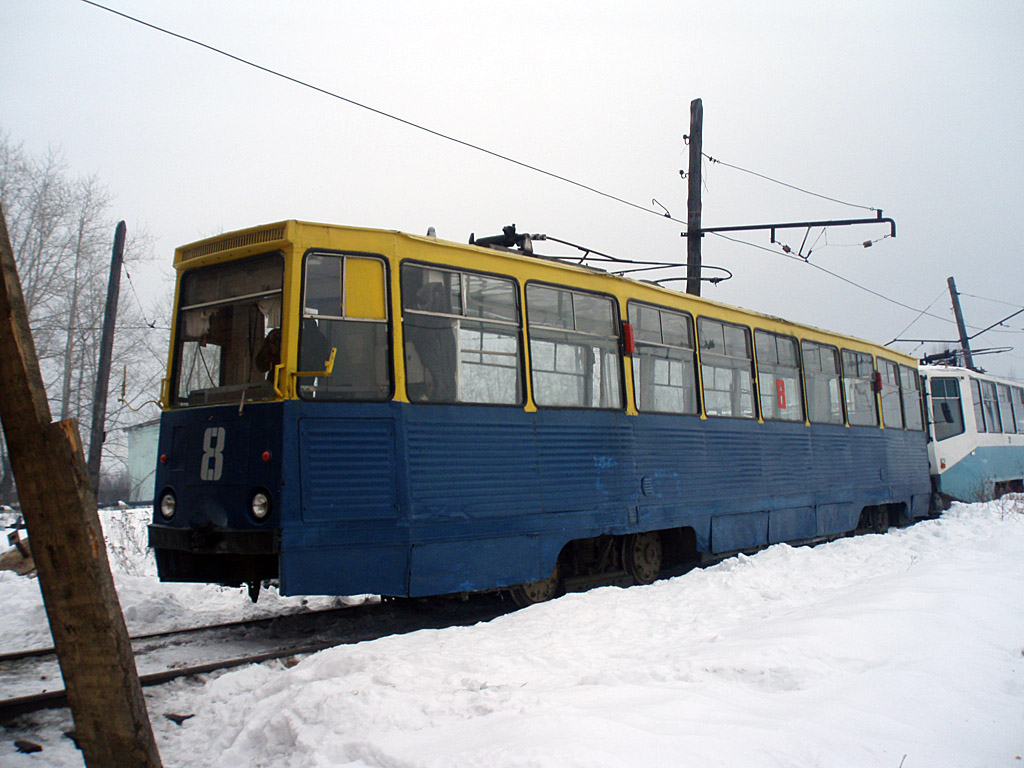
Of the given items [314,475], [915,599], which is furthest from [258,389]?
[915,599]

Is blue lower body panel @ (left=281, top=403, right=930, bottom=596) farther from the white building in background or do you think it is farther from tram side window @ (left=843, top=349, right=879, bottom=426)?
the white building in background

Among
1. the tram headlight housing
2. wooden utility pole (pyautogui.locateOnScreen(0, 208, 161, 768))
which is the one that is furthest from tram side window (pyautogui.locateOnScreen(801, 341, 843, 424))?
wooden utility pole (pyautogui.locateOnScreen(0, 208, 161, 768))

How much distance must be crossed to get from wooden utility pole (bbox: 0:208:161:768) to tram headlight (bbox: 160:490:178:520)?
3476 mm

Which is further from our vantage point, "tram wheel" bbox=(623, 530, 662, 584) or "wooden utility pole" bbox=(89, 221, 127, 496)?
Result: "wooden utility pole" bbox=(89, 221, 127, 496)

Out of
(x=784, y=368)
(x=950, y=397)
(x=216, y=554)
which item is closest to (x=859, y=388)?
(x=784, y=368)

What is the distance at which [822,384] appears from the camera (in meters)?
11.6

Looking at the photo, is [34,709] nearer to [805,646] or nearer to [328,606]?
[328,606]

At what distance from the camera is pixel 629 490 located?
7883 mm

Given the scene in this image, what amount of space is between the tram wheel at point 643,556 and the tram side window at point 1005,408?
1434 centimetres

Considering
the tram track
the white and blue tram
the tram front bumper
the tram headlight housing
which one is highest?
the white and blue tram

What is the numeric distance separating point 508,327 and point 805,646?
3.52m

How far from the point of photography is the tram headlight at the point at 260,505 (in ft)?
18.8

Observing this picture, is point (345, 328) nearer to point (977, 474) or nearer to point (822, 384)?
point (822, 384)

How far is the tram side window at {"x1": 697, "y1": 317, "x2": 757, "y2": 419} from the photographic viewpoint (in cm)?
926
